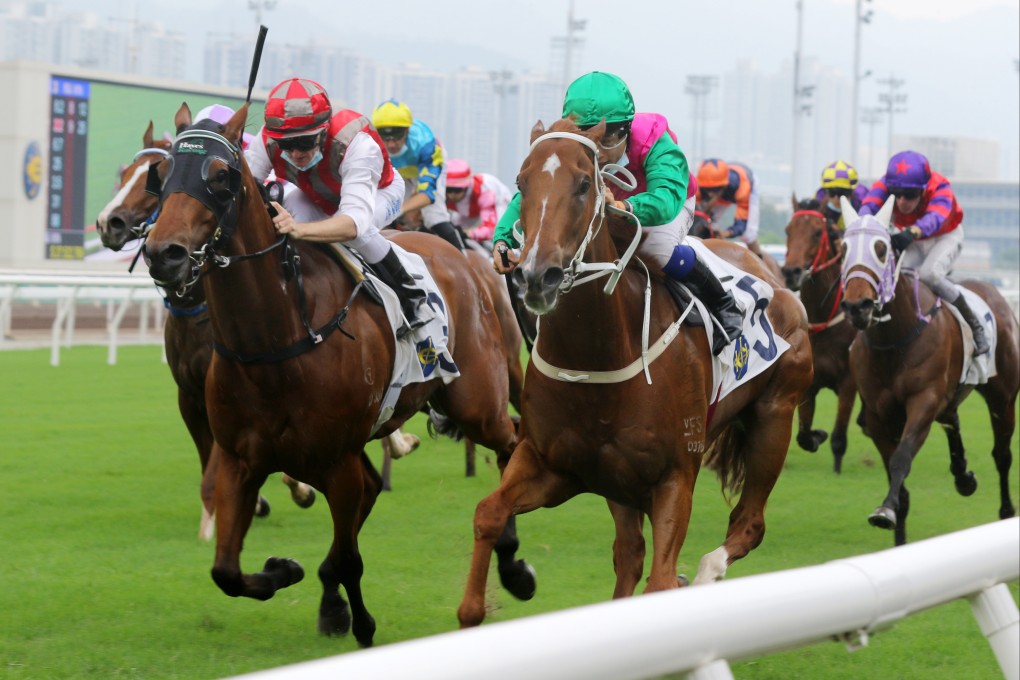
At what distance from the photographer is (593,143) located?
3.60 metres

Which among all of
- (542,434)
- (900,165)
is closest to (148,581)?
(542,434)

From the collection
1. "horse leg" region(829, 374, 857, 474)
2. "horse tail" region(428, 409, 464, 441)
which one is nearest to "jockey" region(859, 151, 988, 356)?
"horse leg" region(829, 374, 857, 474)

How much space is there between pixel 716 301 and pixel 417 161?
3508mm

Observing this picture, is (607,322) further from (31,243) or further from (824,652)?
(31,243)

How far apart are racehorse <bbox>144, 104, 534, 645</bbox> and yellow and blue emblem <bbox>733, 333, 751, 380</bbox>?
92 cm

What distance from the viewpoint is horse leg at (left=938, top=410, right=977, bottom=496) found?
7.22 meters

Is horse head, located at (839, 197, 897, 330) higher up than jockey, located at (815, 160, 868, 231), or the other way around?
jockey, located at (815, 160, 868, 231)

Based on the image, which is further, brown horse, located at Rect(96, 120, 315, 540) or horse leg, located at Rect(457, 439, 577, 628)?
brown horse, located at Rect(96, 120, 315, 540)

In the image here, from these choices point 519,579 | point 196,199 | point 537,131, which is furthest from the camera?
point 519,579

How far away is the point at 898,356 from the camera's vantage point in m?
6.79

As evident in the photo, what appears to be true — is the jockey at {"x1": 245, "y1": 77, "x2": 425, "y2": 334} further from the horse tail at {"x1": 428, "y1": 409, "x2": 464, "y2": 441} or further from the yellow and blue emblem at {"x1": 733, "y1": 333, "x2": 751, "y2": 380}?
the yellow and blue emblem at {"x1": 733, "y1": 333, "x2": 751, "y2": 380}

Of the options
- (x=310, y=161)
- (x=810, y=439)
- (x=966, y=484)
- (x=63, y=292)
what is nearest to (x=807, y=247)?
(x=810, y=439)

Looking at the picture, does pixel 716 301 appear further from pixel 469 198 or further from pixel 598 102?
pixel 469 198

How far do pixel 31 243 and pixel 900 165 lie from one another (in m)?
17.5
